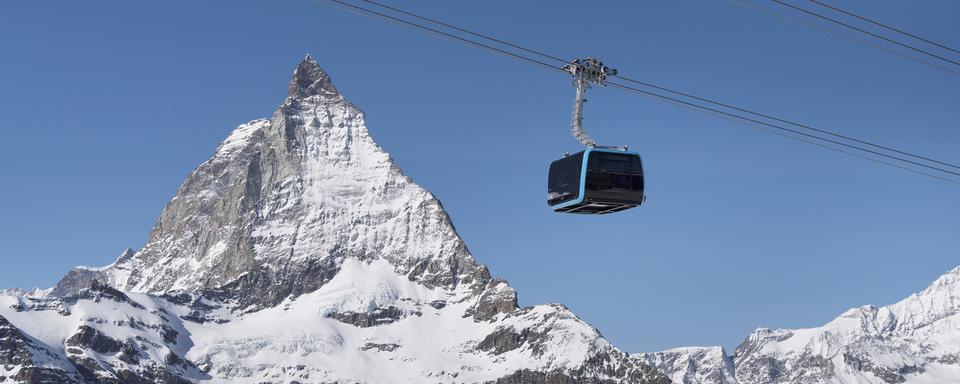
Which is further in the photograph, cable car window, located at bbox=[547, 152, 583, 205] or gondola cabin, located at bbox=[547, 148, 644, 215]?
cable car window, located at bbox=[547, 152, 583, 205]

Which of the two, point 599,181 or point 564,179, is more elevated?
point 564,179

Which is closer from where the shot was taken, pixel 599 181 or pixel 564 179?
pixel 599 181

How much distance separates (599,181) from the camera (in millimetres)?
71312

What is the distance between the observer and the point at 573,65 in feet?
210

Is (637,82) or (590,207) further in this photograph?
(590,207)

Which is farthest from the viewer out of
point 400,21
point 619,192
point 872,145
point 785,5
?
point 619,192

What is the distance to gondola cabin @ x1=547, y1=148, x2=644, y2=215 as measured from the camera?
71.3m

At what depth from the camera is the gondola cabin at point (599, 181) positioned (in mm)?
71312

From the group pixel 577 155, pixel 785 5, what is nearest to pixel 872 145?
pixel 785 5

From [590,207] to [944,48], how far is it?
20.2 meters

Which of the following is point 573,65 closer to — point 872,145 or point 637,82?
point 637,82

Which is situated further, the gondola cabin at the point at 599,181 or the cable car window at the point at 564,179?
the cable car window at the point at 564,179

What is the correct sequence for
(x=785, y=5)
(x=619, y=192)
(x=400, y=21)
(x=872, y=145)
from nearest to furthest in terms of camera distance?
1. (x=785, y=5)
2. (x=400, y=21)
3. (x=872, y=145)
4. (x=619, y=192)

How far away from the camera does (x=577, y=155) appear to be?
238 feet
